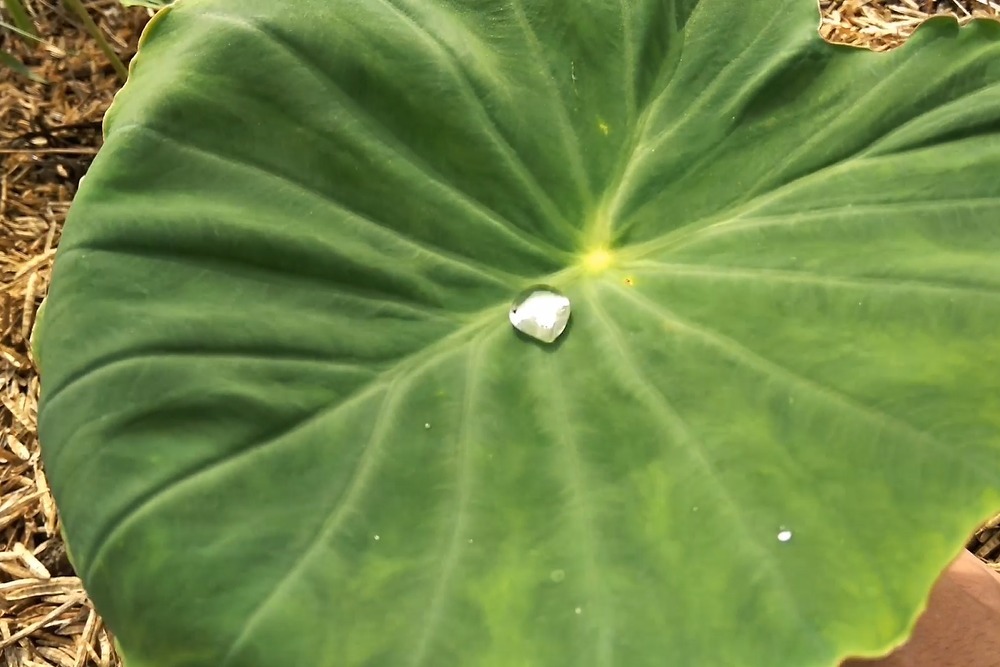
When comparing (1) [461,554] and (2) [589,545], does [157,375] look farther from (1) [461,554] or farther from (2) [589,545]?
(2) [589,545]

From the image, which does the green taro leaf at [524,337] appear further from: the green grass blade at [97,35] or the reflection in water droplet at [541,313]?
the green grass blade at [97,35]

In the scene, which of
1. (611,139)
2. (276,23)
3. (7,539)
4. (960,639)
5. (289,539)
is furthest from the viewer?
(7,539)

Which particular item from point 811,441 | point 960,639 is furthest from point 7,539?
point 960,639

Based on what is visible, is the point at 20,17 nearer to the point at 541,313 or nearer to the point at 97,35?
the point at 97,35

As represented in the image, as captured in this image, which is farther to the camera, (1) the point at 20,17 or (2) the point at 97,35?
(1) the point at 20,17

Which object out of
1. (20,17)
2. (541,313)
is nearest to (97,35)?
(20,17)

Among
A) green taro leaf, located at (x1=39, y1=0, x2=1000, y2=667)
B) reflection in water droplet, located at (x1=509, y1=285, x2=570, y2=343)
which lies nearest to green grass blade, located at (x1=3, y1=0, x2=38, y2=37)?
green taro leaf, located at (x1=39, y1=0, x2=1000, y2=667)

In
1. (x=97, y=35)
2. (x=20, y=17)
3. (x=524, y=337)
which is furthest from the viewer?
(x=20, y=17)

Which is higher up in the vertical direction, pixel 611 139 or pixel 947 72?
pixel 947 72
